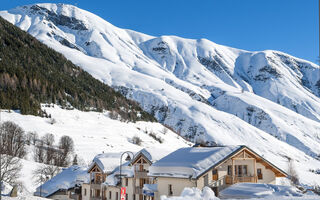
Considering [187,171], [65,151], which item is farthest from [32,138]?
[187,171]

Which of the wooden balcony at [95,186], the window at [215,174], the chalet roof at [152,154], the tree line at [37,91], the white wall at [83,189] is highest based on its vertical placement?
the tree line at [37,91]

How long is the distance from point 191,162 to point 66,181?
36.0 meters

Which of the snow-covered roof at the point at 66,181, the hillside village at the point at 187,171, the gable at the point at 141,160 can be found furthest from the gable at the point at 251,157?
the snow-covered roof at the point at 66,181

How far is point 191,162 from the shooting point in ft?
110

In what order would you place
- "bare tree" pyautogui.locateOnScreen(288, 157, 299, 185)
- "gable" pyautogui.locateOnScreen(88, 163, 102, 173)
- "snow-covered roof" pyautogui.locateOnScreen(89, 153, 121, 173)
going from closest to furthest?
"snow-covered roof" pyautogui.locateOnScreen(89, 153, 121, 173) → "gable" pyautogui.locateOnScreen(88, 163, 102, 173) → "bare tree" pyautogui.locateOnScreen(288, 157, 299, 185)

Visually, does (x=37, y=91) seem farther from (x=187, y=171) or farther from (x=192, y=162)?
(x=187, y=171)

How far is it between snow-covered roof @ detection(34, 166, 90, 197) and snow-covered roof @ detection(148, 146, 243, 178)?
26832 millimetres

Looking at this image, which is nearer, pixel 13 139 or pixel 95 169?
pixel 95 169

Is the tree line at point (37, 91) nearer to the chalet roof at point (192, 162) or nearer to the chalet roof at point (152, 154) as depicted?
the chalet roof at point (152, 154)

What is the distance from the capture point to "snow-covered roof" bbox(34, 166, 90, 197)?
6170cm

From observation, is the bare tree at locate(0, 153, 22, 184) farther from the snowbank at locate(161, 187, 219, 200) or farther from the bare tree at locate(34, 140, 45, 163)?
the snowbank at locate(161, 187, 219, 200)

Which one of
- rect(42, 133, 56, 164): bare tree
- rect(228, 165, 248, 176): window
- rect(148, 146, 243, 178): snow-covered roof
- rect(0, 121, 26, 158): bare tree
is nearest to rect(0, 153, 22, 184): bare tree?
rect(0, 121, 26, 158): bare tree

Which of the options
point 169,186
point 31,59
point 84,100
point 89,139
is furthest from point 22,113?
point 169,186

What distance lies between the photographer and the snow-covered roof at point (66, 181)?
61697 mm
